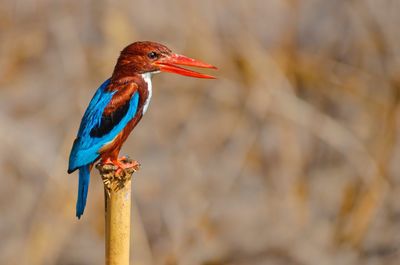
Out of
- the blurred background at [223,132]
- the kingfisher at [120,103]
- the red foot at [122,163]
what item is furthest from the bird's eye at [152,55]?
the blurred background at [223,132]

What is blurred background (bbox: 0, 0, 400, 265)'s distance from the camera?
5.53 metres

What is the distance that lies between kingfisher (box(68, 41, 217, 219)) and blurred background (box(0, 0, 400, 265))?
2543mm

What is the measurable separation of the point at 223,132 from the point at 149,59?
10.8ft

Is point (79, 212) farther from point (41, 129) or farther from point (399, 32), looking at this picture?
point (399, 32)

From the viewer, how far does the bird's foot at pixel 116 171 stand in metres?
2.55

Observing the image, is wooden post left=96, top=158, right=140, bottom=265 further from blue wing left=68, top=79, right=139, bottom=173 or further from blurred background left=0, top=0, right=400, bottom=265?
blurred background left=0, top=0, right=400, bottom=265

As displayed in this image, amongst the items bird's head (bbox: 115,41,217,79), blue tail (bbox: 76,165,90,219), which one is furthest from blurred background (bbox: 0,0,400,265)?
bird's head (bbox: 115,41,217,79)

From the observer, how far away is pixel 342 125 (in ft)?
20.5

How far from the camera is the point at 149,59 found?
272 cm

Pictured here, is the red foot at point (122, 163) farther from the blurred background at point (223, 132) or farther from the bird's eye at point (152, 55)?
the blurred background at point (223, 132)

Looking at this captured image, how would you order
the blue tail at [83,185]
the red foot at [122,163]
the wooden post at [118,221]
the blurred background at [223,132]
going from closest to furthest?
1. the wooden post at [118,221]
2. the red foot at [122,163]
3. the blue tail at [83,185]
4. the blurred background at [223,132]

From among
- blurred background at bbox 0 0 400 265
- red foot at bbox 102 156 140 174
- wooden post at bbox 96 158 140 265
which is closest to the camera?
wooden post at bbox 96 158 140 265

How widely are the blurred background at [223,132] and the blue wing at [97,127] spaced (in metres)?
2.55

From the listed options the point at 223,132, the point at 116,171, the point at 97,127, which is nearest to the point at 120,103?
the point at 97,127
